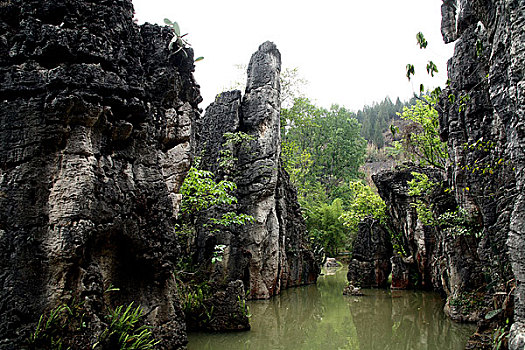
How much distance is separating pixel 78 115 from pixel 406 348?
697cm

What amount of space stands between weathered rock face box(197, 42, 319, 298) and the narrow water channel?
138cm

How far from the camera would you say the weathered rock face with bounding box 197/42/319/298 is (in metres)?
13.4

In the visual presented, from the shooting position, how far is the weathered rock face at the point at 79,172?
4324 mm

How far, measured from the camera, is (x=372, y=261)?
16.2 meters

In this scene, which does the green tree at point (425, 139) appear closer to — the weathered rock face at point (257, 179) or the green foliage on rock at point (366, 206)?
the green foliage on rock at point (366, 206)

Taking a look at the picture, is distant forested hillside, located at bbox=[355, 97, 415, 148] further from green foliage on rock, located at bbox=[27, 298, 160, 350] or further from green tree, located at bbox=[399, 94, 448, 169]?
green foliage on rock, located at bbox=[27, 298, 160, 350]

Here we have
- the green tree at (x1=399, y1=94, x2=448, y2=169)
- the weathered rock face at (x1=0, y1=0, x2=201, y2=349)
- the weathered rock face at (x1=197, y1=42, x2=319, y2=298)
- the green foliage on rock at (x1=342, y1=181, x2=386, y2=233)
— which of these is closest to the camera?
the weathered rock face at (x1=0, y1=0, x2=201, y2=349)

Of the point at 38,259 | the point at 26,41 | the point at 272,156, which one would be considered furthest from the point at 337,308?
the point at 26,41

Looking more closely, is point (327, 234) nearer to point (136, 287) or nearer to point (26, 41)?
point (136, 287)

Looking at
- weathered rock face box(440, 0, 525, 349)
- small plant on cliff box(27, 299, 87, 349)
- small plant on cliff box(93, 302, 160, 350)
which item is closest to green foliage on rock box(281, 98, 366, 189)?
weathered rock face box(440, 0, 525, 349)

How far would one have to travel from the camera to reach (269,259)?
14.0 metres

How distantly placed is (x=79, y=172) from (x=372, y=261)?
549 inches

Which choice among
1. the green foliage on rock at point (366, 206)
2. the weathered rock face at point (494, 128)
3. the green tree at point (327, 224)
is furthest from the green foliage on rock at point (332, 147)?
the weathered rock face at point (494, 128)

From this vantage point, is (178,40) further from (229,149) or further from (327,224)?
(327,224)
